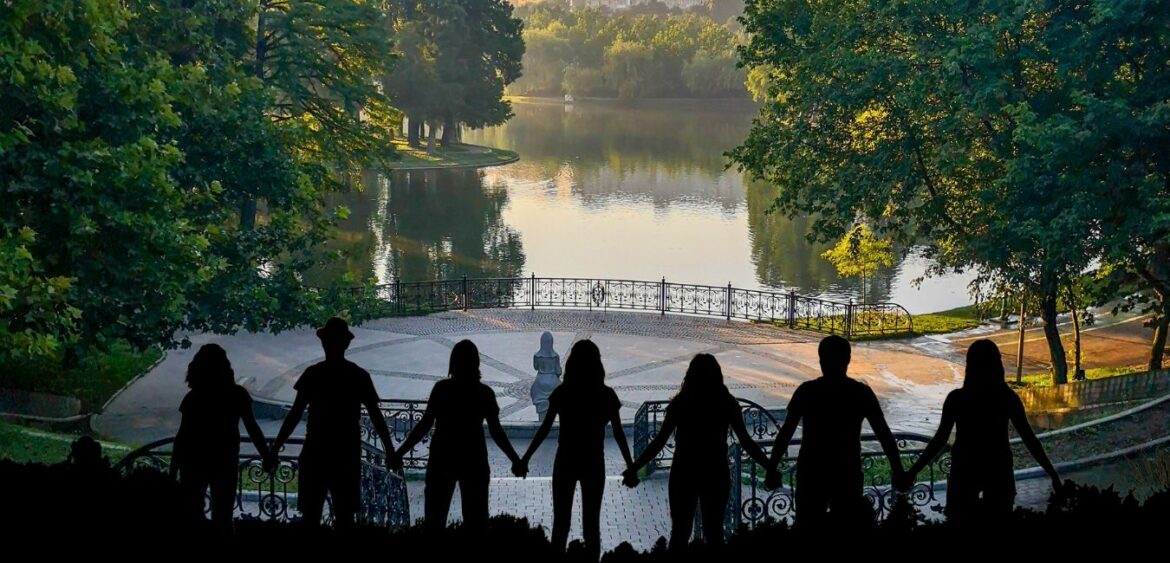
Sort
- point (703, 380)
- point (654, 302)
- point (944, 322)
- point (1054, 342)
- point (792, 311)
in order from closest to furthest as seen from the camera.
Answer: point (703, 380) < point (1054, 342) < point (792, 311) < point (944, 322) < point (654, 302)

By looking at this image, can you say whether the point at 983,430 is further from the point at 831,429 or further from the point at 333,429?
the point at 333,429

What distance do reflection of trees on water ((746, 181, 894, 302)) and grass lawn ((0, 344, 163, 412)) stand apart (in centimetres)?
1925

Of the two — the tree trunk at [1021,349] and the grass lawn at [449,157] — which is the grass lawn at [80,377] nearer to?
the tree trunk at [1021,349]

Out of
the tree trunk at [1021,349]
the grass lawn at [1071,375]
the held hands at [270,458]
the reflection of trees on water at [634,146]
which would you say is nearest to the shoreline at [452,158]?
the reflection of trees on water at [634,146]

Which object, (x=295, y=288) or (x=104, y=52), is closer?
(x=104, y=52)

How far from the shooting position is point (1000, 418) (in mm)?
8312

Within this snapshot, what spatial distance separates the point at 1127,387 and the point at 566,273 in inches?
1066

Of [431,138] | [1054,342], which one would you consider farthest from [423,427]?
[431,138]

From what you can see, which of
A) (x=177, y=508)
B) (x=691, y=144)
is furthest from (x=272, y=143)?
(x=691, y=144)

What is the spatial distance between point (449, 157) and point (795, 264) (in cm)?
3943

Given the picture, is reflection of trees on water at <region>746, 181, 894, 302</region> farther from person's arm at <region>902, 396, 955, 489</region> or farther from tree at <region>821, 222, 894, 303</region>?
person's arm at <region>902, 396, 955, 489</region>

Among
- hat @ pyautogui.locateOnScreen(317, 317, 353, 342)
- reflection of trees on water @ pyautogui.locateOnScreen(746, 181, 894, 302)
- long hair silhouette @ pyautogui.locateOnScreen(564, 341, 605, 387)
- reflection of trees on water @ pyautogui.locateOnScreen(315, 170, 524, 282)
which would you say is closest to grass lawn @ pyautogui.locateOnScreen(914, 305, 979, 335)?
reflection of trees on water @ pyautogui.locateOnScreen(746, 181, 894, 302)

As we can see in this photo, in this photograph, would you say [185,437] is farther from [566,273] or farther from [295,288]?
[566,273]

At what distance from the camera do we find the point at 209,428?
8586 mm
